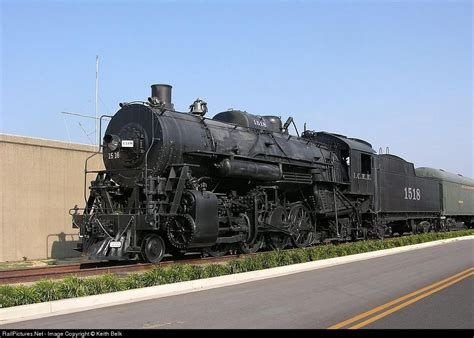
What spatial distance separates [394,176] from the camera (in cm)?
2409

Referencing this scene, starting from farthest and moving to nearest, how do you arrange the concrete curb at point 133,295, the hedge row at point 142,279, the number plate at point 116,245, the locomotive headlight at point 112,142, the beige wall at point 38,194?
the beige wall at point 38,194 < the locomotive headlight at point 112,142 < the number plate at point 116,245 < the hedge row at point 142,279 < the concrete curb at point 133,295

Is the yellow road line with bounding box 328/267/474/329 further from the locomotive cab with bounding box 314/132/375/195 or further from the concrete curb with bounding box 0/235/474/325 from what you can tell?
the locomotive cab with bounding box 314/132/375/195

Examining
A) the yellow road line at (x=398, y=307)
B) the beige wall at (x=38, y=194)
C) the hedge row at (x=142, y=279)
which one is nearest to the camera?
the yellow road line at (x=398, y=307)

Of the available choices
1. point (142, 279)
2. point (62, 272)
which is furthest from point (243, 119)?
point (142, 279)

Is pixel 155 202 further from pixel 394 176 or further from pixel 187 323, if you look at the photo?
pixel 394 176

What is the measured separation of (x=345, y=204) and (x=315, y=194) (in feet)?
8.46

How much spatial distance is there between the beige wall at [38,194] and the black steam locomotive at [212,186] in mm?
2206

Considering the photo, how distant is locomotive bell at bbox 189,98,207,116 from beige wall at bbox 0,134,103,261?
4.44m

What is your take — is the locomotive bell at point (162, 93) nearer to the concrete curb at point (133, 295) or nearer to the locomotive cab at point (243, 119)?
the locomotive cab at point (243, 119)

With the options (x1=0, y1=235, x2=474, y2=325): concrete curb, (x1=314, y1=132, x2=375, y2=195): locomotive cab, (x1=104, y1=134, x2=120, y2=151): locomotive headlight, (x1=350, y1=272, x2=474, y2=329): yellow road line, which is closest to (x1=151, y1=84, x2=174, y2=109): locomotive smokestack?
(x1=104, y1=134, x2=120, y2=151): locomotive headlight

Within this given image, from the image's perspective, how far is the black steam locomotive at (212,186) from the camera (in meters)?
12.6

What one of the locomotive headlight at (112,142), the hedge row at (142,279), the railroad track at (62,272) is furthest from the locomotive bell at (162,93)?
the hedge row at (142,279)

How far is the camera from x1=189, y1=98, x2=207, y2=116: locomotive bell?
14.9 meters

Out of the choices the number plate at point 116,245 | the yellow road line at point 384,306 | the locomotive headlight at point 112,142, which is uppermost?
the locomotive headlight at point 112,142
